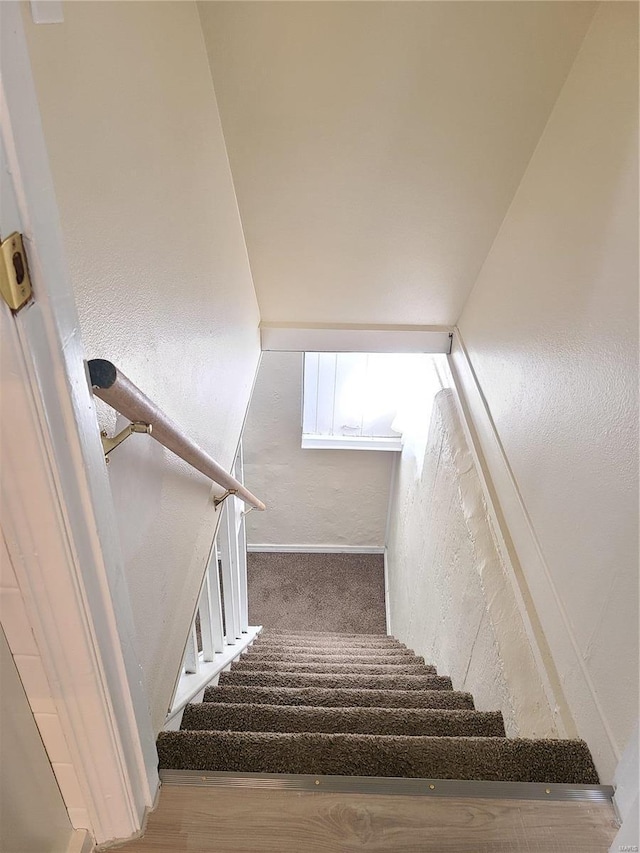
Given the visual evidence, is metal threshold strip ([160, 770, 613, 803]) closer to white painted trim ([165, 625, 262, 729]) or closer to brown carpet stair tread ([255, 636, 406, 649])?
white painted trim ([165, 625, 262, 729])

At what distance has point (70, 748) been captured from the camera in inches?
31.9

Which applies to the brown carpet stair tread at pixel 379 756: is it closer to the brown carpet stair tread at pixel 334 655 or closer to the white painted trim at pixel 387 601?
the brown carpet stair tread at pixel 334 655

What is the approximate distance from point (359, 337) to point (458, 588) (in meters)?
1.36

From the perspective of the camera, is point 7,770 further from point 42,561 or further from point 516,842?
point 516,842

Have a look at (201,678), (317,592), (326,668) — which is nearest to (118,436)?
(201,678)

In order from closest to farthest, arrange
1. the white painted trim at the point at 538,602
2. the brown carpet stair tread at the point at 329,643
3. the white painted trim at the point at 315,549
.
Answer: the white painted trim at the point at 538,602 → the brown carpet stair tread at the point at 329,643 → the white painted trim at the point at 315,549

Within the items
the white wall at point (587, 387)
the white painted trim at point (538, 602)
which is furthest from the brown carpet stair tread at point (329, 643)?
the white wall at point (587, 387)

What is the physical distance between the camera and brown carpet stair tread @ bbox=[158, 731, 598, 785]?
107 cm

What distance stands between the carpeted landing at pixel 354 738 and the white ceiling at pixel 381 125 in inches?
67.8

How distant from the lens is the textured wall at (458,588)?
1.54m

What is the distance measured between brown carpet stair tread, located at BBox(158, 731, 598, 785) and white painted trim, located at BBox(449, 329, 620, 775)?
0.08m

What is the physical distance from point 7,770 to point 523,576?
137 cm

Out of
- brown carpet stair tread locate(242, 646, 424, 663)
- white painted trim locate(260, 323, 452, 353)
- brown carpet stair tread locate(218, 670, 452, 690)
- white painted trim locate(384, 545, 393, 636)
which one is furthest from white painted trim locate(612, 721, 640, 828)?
white painted trim locate(384, 545, 393, 636)

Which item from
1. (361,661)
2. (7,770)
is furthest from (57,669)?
(361,661)
